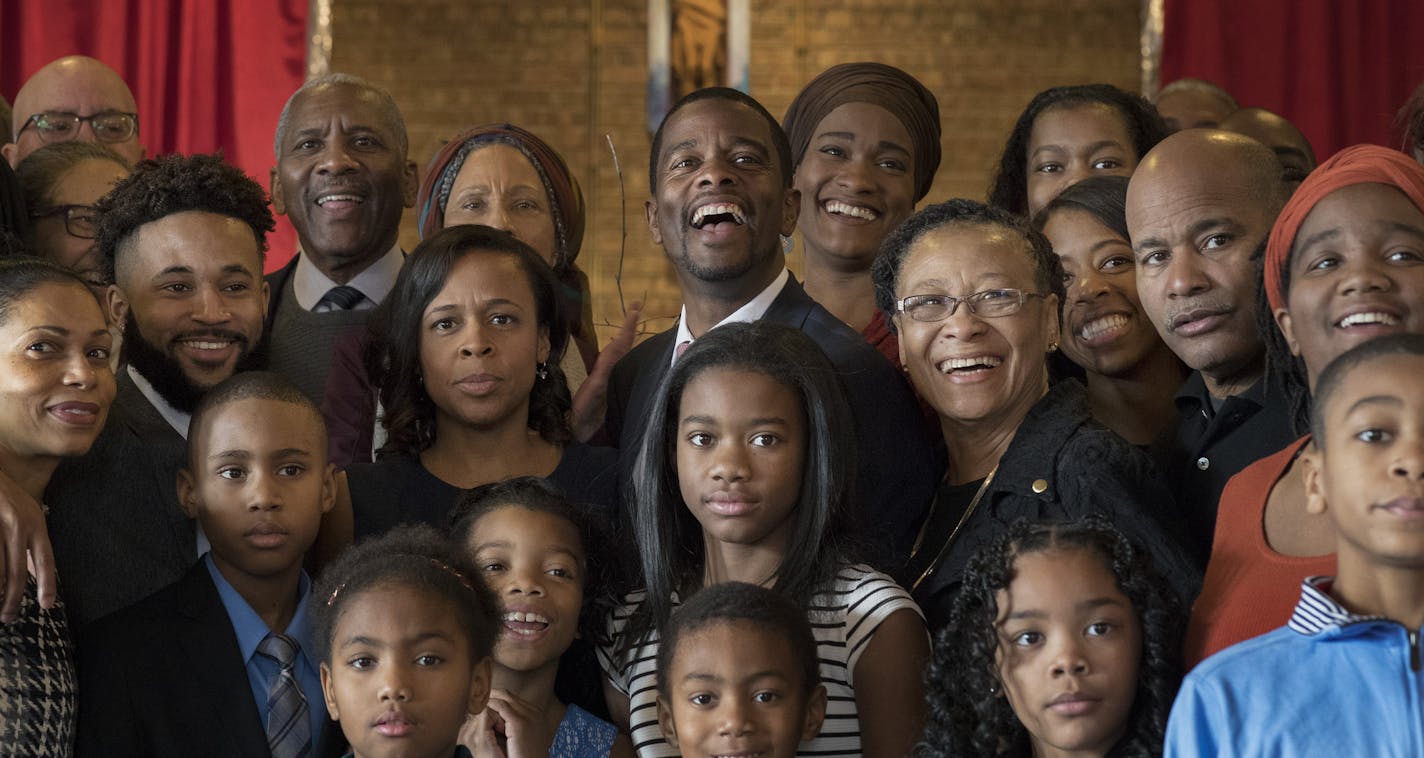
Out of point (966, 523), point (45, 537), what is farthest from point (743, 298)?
point (45, 537)

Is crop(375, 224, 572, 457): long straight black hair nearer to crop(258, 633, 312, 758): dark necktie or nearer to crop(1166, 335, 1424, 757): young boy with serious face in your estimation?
crop(258, 633, 312, 758): dark necktie

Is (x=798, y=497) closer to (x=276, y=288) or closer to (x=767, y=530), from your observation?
(x=767, y=530)

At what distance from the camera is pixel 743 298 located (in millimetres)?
3895

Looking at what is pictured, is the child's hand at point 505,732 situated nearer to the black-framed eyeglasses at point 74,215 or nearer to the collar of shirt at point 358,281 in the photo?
the collar of shirt at point 358,281

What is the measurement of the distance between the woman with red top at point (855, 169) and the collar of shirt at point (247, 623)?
161cm

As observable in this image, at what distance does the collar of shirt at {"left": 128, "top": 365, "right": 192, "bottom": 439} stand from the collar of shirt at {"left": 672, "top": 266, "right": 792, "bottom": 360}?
40.4 inches

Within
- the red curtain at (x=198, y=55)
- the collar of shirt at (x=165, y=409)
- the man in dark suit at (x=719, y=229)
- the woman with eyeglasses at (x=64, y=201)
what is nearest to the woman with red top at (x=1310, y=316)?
the man in dark suit at (x=719, y=229)

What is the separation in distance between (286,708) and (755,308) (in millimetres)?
1325

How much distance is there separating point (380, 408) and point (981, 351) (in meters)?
1.37

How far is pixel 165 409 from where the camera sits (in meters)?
3.64

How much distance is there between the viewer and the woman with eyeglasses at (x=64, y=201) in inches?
165

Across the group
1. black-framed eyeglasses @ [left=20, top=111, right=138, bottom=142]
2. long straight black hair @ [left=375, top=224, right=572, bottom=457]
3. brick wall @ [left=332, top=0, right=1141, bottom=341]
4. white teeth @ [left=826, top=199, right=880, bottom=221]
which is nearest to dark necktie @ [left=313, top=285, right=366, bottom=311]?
long straight black hair @ [left=375, top=224, right=572, bottom=457]

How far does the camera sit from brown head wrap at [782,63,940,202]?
441 cm

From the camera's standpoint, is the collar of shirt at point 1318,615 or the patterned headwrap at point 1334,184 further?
the patterned headwrap at point 1334,184
